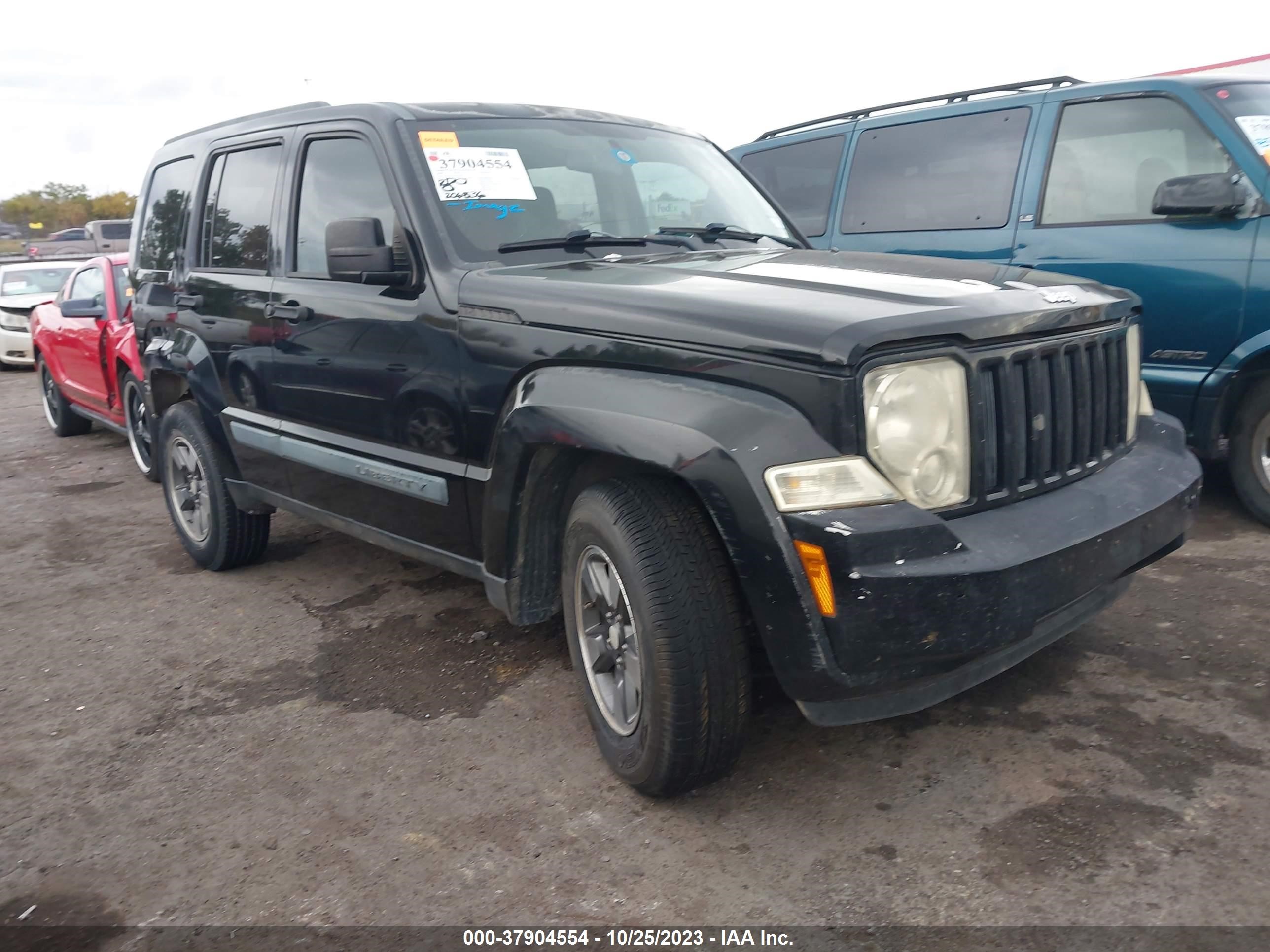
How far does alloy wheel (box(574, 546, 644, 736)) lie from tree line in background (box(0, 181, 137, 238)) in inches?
2880

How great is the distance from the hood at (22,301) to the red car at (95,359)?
14.1 feet

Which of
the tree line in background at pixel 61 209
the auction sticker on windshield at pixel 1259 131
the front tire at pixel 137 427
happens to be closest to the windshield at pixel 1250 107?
the auction sticker on windshield at pixel 1259 131

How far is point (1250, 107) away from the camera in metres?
4.65

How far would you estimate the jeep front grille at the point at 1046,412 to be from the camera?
2506 millimetres

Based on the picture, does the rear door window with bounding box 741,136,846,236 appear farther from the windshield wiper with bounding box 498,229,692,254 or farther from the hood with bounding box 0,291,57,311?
the hood with bounding box 0,291,57,311

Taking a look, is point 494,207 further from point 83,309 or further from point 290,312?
point 83,309

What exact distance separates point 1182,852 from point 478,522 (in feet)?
6.72

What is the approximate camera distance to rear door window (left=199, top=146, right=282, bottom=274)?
4195 millimetres

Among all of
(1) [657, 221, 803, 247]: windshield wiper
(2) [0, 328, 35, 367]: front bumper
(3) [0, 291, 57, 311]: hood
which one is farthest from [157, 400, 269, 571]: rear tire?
(2) [0, 328, 35, 367]: front bumper

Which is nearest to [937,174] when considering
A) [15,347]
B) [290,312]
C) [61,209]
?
[290,312]

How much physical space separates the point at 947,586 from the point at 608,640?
3.35ft

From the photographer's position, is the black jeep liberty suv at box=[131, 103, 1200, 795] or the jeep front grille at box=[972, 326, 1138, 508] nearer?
the black jeep liberty suv at box=[131, 103, 1200, 795]

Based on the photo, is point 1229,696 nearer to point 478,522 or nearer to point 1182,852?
point 1182,852

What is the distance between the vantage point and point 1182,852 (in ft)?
8.02
